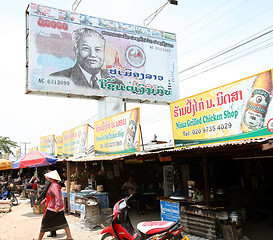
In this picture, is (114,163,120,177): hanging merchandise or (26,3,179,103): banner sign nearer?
(114,163,120,177): hanging merchandise

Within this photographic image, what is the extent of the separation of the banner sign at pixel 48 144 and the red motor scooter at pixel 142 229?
1263 cm

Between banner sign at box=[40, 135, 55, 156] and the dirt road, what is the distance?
609 cm

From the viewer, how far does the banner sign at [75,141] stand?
12962 millimetres

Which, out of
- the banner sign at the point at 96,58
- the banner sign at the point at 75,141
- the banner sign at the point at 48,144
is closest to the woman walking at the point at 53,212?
the banner sign at the point at 75,141

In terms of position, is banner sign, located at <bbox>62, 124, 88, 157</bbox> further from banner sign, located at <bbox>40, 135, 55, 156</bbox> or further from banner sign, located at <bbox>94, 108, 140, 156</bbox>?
banner sign, located at <bbox>40, 135, 55, 156</bbox>

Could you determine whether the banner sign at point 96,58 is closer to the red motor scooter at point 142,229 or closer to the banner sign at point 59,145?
the banner sign at point 59,145

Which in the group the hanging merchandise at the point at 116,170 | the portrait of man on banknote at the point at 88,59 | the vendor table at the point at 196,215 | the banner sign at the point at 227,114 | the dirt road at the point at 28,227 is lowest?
the dirt road at the point at 28,227

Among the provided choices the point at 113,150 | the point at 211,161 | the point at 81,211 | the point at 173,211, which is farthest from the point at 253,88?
the point at 81,211

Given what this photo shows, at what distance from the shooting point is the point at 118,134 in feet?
34.0

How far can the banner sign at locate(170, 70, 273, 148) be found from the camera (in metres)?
5.93

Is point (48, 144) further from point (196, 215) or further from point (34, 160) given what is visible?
point (196, 215)

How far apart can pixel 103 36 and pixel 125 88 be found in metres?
3.72

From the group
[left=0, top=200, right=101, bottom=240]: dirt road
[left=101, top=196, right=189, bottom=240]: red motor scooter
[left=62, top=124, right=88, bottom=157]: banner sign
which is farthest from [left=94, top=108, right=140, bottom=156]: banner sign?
[left=101, top=196, right=189, bottom=240]: red motor scooter

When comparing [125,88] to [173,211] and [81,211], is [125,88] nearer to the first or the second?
[81,211]
